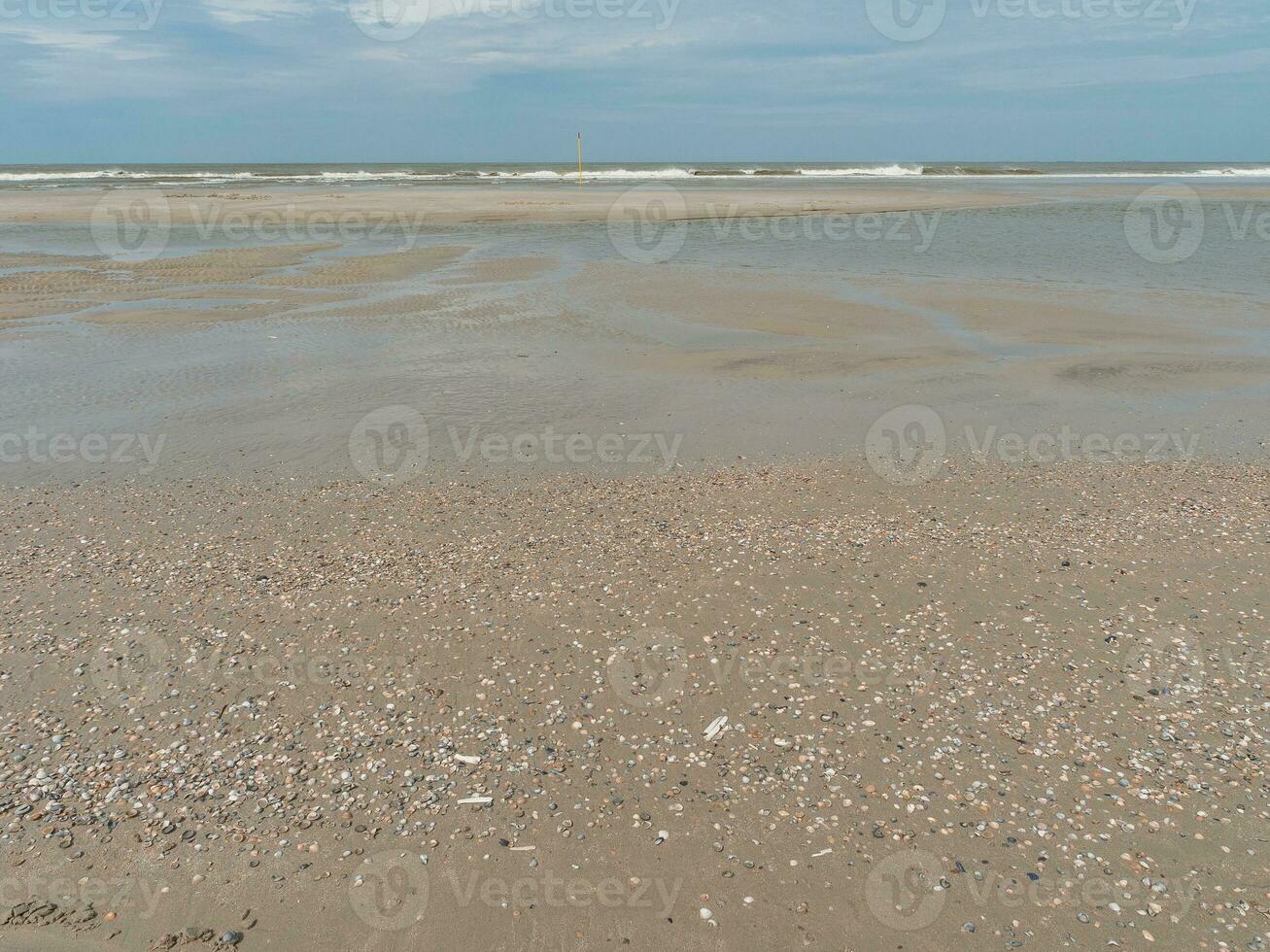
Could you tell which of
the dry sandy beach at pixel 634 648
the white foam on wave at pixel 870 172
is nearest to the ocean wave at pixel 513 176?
the white foam on wave at pixel 870 172

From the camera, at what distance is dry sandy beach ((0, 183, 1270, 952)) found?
4078 millimetres

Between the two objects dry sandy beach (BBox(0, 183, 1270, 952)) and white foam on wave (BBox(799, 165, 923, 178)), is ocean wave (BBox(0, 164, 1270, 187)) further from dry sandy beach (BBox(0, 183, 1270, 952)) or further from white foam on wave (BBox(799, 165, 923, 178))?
dry sandy beach (BBox(0, 183, 1270, 952))

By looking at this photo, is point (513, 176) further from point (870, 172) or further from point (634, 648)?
point (634, 648)

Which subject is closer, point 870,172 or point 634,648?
point 634,648

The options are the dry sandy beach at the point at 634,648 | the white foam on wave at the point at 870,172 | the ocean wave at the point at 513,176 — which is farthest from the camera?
the white foam on wave at the point at 870,172

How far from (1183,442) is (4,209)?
5750cm

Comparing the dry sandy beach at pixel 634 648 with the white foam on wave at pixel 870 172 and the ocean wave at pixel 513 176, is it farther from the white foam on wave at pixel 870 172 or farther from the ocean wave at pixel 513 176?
the white foam on wave at pixel 870 172

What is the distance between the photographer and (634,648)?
6.02m

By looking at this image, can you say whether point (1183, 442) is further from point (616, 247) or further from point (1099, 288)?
point (616, 247)

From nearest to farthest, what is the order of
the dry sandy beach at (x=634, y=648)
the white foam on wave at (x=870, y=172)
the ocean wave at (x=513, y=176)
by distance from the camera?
the dry sandy beach at (x=634, y=648) < the ocean wave at (x=513, y=176) < the white foam on wave at (x=870, y=172)

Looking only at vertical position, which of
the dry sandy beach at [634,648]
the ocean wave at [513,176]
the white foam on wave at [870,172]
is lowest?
the dry sandy beach at [634,648]

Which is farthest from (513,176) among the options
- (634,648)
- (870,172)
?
(634,648)

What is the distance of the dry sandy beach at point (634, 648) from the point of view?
13.4ft

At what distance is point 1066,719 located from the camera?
522cm
